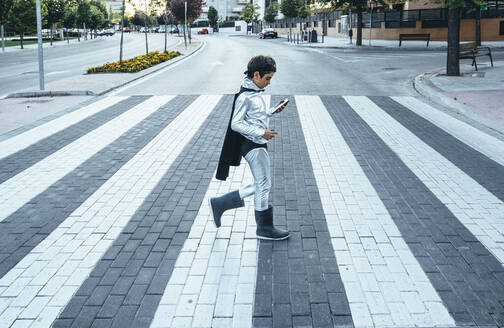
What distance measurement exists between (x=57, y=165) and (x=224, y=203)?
378 cm

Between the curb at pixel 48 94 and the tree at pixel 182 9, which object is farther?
the tree at pixel 182 9

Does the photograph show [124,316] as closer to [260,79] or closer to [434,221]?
[260,79]

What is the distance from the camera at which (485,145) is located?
26.6ft

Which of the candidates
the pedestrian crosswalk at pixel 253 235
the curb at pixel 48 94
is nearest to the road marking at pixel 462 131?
the pedestrian crosswalk at pixel 253 235

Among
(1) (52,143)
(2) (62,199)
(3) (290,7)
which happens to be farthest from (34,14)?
(2) (62,199)

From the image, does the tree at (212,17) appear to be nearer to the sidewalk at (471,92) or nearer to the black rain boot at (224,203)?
the sidewalk at (471,92)

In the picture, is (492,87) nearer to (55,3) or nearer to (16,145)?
(16,145)

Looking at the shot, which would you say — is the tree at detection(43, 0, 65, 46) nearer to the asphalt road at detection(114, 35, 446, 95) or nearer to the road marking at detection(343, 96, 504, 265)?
the asphalt road at detection(114, 35, 446, 95)

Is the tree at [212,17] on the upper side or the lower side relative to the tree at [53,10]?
upper

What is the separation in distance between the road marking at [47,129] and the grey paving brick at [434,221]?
5882mm

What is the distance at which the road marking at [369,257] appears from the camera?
351cm

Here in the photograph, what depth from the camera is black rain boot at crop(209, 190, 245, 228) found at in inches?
188

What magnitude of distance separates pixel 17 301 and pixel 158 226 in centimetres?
167

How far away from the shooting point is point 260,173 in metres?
4.45
